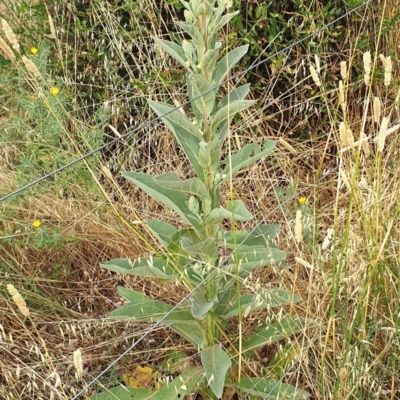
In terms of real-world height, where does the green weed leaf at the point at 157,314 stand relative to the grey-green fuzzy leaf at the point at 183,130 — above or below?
below

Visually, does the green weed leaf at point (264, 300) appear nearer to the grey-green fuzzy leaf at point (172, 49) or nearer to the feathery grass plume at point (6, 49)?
the grey-green fuzzy leaf at point (172, 49)

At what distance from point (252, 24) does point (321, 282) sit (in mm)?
1415

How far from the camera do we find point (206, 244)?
178cm

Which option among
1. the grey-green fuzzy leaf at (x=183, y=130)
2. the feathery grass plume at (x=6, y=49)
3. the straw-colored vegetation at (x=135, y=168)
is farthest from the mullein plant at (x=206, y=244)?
the feathery grass plume at (x=6, y=49)

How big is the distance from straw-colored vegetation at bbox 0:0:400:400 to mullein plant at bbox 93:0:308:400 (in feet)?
0.50

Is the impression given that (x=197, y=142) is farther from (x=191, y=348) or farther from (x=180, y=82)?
(x=180, y=82)

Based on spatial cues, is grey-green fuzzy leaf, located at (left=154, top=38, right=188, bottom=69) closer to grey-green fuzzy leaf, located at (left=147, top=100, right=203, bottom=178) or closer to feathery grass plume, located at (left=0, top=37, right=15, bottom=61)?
grey-green fuzzy leaf, located at (left=147, top=100, right=203, bottom=178)

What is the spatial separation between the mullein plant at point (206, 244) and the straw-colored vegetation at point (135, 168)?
152 mm

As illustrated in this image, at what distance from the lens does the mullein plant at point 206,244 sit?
173 cm

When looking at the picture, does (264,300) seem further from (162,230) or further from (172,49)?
(172,49)

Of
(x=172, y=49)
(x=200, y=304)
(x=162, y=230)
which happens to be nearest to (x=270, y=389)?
(x=200, y=304)

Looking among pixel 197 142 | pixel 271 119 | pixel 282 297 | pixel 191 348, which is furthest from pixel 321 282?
pixel 271 119

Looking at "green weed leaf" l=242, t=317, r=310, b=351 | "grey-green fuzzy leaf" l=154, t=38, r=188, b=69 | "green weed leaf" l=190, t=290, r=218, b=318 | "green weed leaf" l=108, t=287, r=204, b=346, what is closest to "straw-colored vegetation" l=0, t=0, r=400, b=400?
"green weed leaf" l=242, t=317, r=310, b=351

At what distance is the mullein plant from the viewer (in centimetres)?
173
